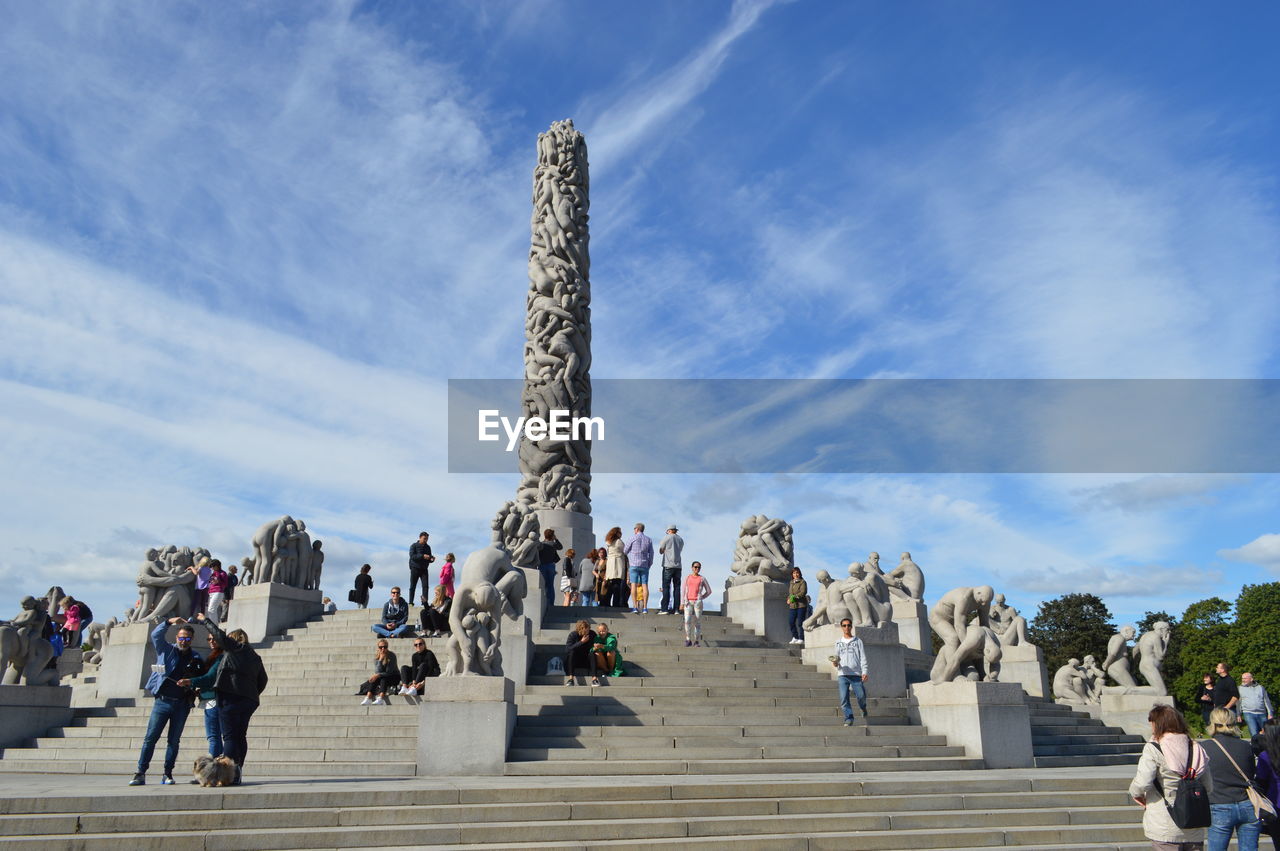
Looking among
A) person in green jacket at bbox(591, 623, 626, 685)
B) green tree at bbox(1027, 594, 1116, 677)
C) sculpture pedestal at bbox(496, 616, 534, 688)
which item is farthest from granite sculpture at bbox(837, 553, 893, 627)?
green tree at bbox(1027, 594, 1116, 677)

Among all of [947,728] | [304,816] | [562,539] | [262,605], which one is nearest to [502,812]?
[304,816]

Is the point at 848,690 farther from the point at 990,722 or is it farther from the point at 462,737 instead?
the point at 462,737

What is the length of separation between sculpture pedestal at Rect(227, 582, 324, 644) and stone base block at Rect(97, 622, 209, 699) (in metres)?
1.88

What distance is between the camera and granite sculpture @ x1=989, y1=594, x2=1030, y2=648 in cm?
1831

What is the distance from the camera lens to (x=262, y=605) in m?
16.7

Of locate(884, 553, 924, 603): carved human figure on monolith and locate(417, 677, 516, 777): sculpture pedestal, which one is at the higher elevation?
locate(884, 553, 924, 603): carved human figure on monolith

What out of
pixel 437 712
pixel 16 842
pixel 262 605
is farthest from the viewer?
pixel 262 605

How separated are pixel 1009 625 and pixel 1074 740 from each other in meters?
5.22

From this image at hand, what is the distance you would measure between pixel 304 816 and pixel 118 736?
6.30m

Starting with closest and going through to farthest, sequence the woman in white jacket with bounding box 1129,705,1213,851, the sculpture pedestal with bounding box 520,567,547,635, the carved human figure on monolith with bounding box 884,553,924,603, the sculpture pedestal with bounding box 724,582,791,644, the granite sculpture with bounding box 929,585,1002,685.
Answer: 1. the woman in white jacket with bounding box 1129,705,1213,851
2. the granite sculpture with bounding box 929,585,1002,685
3. the sculpture pedestal with bounding box 520,567,547,635
4. the sculpture pedestal with bounding box 724,582,791,644
5. the carved human figure on monolith with bounding box 884,553,924,603

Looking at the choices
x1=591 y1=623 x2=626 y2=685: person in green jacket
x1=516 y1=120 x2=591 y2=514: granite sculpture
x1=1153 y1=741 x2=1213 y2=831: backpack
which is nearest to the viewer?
x1=1153 y1=741 x2=1213 y2=831: backpack

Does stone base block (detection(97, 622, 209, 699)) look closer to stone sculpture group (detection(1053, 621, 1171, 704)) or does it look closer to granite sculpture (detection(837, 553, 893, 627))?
granite sculpture (detection(837, 553, 893, 627))

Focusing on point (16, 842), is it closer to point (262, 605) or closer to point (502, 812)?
point (502, 812)

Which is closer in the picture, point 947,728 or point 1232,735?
point 1232,735
